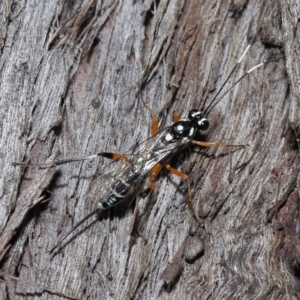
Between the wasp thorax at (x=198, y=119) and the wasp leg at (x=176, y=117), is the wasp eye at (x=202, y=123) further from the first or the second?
the wasp leg at (x=176, y=117)

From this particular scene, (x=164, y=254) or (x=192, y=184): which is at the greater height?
(x=192, y=184)

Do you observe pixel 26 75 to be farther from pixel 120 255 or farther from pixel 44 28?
pixel 120 255

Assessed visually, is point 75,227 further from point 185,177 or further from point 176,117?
point 176,117

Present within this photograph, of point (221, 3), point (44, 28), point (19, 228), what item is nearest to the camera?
point (19, 228)

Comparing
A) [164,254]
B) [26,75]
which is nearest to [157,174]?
[164,254]

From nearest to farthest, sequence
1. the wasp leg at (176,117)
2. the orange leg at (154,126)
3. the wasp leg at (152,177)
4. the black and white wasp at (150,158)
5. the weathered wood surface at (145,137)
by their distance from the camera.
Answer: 1. the weathered wood surface at (145,137)
2. the black and white wasp at (150,158)
3. the wasp leg at (152,177)
4. the orange leg at (154,126)
5. the wasp leg at (176,117)

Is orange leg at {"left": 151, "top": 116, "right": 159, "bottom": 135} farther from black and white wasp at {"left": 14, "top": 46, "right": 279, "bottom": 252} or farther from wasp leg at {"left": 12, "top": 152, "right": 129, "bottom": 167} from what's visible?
wasp leg at {"left": 12, "top": 152, "right": 129, "bottom": 167}

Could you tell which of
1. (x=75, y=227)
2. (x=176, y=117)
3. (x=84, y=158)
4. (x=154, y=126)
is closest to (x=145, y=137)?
(x=154, y=126)

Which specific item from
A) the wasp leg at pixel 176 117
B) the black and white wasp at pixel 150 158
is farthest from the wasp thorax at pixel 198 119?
the wasp leg at pixel 176 117
